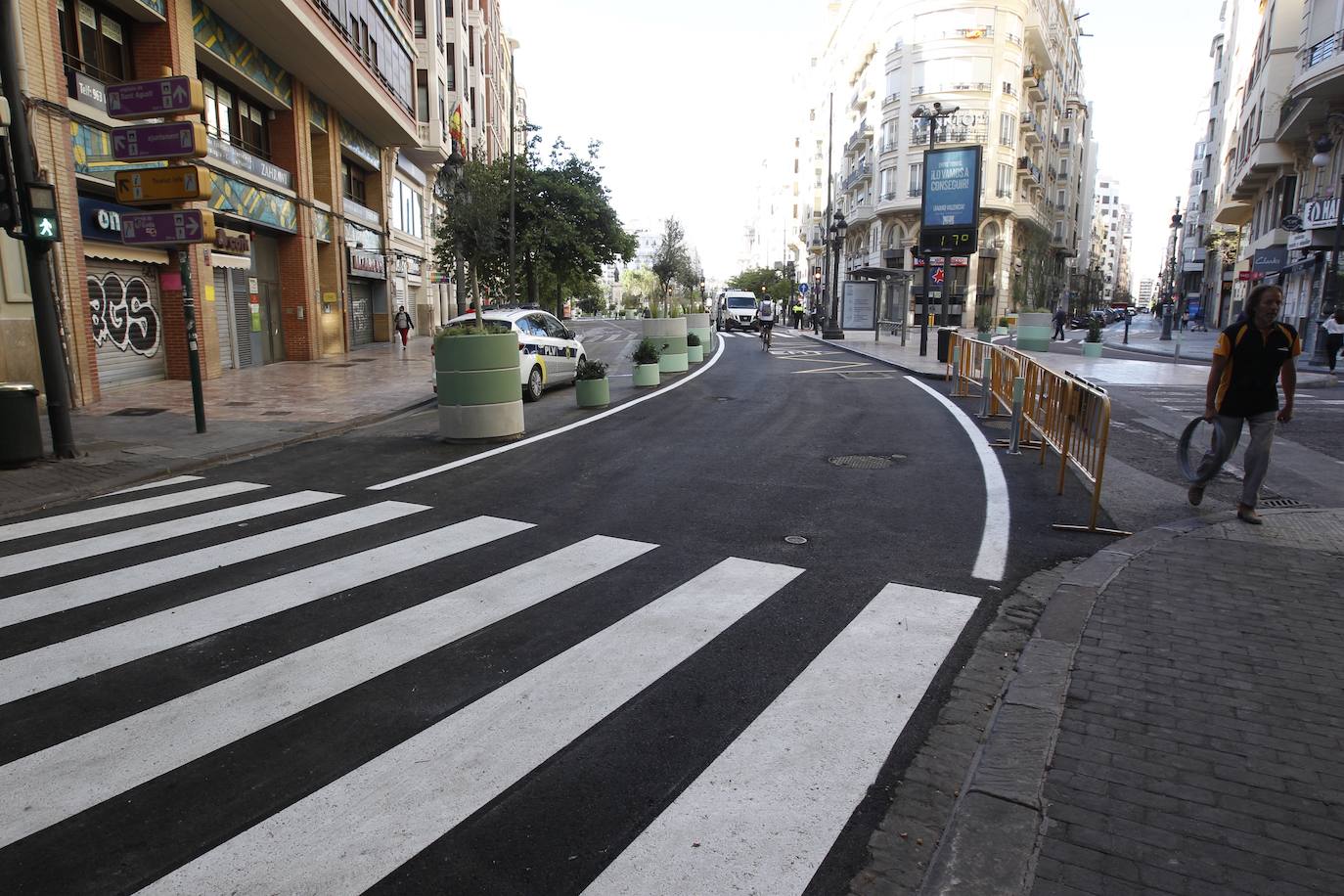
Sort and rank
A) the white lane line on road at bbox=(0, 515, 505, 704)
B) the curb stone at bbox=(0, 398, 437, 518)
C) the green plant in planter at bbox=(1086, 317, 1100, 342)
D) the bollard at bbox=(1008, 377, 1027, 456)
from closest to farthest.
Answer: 1. the white lane line on road at bbox=(0, 515, 505, 704)
2. the curb stone at bbox=(0, 398, 437, 518)
3. the bollard at bbox=(1008, 377, 1027, 456)
4. the green plant in planter at bbox=(1086, 317, 1100, 342)

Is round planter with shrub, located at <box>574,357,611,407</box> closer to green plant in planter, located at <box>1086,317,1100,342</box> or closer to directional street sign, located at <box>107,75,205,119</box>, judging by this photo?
directional street sign, located at <box>107,75,205,119</box>

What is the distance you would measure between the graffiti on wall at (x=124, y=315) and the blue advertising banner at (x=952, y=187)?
22.3 meters

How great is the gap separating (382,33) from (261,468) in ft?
80.9

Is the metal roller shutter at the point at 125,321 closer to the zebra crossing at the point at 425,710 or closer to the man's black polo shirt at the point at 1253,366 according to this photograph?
the zebra crossing at the point at 425,710

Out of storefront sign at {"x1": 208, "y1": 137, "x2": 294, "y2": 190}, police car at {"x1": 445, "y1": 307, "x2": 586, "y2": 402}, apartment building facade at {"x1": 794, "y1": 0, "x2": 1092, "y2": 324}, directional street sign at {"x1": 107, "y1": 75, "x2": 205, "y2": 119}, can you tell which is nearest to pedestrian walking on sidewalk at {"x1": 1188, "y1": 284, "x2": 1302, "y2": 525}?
police car at {"x1": 445, "y1": 307, "x2": 586, "y2": 402}

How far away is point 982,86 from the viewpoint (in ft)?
177

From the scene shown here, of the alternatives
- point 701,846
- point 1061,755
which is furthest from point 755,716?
point 1061,755

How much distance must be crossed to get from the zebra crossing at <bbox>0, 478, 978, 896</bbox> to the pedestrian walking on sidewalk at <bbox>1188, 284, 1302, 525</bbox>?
3.43 m

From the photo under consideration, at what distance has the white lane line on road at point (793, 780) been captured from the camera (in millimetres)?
2633

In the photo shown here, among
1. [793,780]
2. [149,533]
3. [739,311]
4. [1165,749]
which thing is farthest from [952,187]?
[793,780]

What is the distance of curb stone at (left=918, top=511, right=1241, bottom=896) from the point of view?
2.62 meters

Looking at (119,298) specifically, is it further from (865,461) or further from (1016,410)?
(1016,410)

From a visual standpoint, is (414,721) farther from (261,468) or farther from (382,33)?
(382,33)

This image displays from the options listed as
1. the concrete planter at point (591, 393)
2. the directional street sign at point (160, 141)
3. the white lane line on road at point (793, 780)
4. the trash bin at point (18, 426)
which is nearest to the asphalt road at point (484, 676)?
the white lane line on road at point (793, 780)
